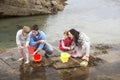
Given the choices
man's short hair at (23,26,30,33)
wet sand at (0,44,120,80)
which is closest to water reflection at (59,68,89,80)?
wet sand at (0,44,120,80)

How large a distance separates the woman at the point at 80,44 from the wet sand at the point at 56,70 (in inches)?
14.2

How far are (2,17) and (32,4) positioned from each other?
228 cm

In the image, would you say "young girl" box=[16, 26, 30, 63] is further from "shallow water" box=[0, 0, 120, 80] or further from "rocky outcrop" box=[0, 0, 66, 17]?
"rocky outcrop" box=[0, 0, 66, 17]

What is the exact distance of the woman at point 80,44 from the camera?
1023 centimetres

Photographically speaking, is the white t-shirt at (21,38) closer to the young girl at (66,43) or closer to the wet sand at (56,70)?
the wet sand at (56,70)

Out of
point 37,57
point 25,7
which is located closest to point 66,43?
point 37,57

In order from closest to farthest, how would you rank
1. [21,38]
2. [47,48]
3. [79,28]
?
[21,38], [47,48], [79,28]

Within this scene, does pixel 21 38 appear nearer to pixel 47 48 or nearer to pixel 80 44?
pixel 47 48

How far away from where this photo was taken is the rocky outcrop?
22.3m

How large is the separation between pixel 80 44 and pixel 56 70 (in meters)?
1.20

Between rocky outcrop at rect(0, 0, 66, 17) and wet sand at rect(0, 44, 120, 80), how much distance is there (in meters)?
11.2

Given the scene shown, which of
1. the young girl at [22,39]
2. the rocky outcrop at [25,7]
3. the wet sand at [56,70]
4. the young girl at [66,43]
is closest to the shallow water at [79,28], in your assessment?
the wet sand at [56,70]

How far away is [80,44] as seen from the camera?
10523mm

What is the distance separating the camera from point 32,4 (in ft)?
76.3
